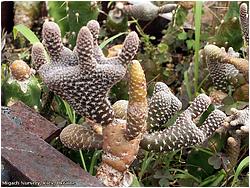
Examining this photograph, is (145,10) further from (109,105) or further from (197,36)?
(109,105)

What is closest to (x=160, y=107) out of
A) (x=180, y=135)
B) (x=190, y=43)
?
Result: (x=180, y=135)

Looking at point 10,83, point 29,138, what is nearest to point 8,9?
point 10,83

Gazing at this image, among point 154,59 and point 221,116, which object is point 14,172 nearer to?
point 221,116

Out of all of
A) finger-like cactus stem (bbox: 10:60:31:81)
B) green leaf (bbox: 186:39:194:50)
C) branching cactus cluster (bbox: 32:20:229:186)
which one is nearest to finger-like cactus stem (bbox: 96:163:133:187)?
branching cactus cluster (bbox: 32:20:229:186)

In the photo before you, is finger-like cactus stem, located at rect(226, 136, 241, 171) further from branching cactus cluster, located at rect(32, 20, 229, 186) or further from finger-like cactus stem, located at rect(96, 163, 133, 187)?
finger-like cactus stem, located at rect(96, 163, 133, 187)

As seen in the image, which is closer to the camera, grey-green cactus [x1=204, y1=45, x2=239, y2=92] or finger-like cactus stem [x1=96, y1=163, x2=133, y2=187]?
finger-like cactus stem [x1=96, y1=163, x2=133, y2=187]

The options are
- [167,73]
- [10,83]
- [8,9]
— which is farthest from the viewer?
[8,9]
